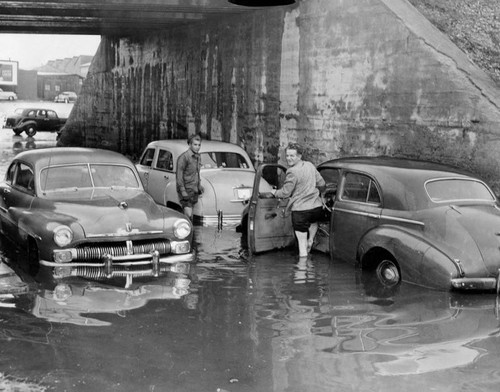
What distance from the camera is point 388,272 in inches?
338

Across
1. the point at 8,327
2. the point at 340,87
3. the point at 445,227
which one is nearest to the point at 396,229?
the point at 445,227

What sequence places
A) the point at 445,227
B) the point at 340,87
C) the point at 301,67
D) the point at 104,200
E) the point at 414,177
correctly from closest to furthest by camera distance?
1. the point at 445,227
2. the point at 414,177
3. the point at 104,200
4. the point at 340,87
5. the point at 301,67

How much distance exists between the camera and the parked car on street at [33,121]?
3962 centimetres

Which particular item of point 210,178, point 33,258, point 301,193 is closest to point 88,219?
point 33,258

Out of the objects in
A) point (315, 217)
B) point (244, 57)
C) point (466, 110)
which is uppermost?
point (244, 57)

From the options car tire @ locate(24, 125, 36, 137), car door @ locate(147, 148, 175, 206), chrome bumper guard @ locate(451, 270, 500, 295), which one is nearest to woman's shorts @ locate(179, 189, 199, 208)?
car door @ locate(147, 148, 175, 206)

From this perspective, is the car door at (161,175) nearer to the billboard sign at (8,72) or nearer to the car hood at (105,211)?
the car hood at (105,211)

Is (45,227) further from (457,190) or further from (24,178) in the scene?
(457,190)

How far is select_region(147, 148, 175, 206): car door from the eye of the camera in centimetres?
1336

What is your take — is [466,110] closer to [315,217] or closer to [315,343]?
[315,217]

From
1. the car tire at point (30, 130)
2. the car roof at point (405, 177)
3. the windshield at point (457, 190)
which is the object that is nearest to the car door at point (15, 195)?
the car roof at point (405, 177)

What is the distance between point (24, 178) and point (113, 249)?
8.10ft

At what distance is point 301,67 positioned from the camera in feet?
50.7

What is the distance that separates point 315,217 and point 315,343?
3614 mm
